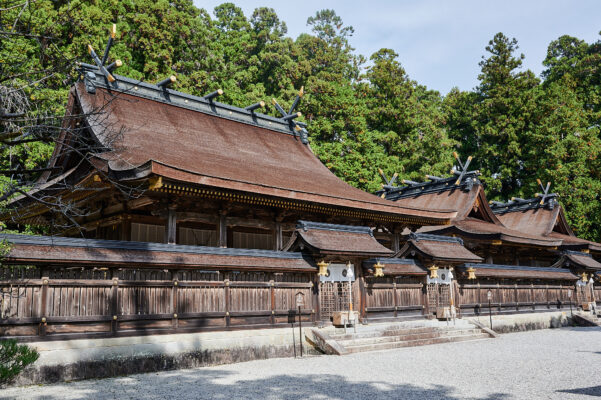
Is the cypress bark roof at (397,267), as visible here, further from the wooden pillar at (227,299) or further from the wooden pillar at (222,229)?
the wooden pillar at (227,299)

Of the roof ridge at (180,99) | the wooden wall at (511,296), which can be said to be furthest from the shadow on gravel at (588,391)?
the roof ridge at (180,99)

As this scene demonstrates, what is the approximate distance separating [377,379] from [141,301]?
5.39m

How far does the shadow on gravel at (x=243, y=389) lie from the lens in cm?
767

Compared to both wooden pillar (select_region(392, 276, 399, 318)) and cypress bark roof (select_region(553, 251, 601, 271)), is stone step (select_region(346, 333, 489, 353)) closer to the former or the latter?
wooden pillar (select_region(392, 276, 399, 318))

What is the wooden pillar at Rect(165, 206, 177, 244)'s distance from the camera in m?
13.0

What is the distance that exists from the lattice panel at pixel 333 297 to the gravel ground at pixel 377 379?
6.45 feet

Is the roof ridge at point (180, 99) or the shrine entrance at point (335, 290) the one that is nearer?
the shrine entrance at point (335, 290)

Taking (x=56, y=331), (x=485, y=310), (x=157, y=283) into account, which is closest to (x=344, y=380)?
Answer: (x=157, y=283)

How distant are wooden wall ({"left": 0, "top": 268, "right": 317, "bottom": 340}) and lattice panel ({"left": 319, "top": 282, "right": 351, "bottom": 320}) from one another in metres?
0.42

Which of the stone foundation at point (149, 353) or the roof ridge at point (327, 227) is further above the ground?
the roof ridge at point (327, 227)

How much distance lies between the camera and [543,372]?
31.9 ft

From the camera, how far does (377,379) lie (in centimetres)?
907

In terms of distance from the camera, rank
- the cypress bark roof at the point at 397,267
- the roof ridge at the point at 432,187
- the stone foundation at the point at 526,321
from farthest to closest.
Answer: the roof ridge at the point at 432,187 < the stone foundation at the point at 526,321 < the cypress bark roof at the point at 397,267

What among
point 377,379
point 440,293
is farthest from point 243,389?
point 440,293
